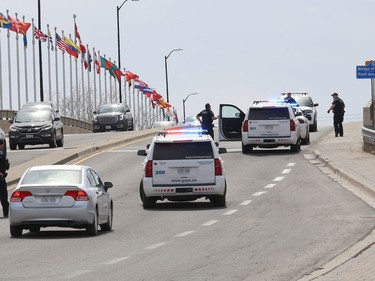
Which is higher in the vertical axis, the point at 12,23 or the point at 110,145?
the point at 12,23

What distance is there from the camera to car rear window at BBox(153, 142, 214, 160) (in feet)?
98.4

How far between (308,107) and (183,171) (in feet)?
124

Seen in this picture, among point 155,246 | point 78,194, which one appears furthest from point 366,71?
point 155,246

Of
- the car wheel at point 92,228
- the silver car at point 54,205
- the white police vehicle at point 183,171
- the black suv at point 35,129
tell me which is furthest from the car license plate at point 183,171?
the black suv at point 35,129

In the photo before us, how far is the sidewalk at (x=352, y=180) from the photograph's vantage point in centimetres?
1466

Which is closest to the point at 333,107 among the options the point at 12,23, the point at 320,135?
the point at 320,135

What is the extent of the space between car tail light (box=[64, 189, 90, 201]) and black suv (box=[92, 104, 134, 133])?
5798 cm

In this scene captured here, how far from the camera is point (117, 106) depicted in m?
82.8

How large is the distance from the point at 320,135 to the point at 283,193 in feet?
98.1

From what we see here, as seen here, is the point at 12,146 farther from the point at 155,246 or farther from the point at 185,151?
the point at 155,246

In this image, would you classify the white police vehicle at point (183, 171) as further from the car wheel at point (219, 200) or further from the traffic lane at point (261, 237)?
the traffic lane at point (261, 237)

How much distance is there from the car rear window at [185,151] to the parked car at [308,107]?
3604 cm

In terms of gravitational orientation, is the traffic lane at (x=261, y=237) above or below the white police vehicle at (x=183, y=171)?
below

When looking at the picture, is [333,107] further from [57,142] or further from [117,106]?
[117,106]
